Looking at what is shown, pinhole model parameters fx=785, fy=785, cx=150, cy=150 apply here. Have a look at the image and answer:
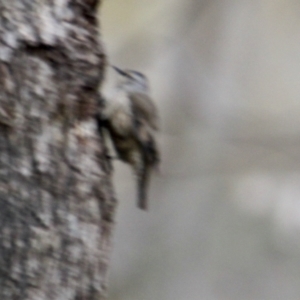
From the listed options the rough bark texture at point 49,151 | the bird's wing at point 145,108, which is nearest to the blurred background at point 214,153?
the bird's wing at point 145,108

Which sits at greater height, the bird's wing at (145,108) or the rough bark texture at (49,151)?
the rough bark texture at (49,151)

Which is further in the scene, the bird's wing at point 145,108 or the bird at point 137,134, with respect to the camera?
the bird's wing at point 145,108

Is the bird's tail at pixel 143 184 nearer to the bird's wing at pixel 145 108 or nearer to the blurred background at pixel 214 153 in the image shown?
the bird's wing at pixel 145 108

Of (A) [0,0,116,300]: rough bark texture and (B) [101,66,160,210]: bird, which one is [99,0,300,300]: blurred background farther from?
(A) [0,0,116,300]: rough bark texture

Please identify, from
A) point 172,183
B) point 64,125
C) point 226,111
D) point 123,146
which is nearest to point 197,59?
point 226,111

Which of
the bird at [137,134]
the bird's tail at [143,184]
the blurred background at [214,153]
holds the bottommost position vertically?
the blurred background at [214,153]

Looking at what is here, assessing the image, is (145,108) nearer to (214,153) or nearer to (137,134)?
(137,134)

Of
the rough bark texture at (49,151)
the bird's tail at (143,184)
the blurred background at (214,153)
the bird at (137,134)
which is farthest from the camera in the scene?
the blurred background at (214,153)
